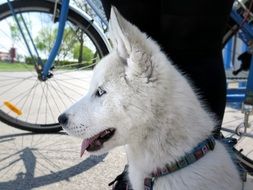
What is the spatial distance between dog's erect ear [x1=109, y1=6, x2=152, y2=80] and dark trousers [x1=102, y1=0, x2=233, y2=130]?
289 mm

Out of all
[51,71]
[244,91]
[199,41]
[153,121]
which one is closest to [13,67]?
[51,71]

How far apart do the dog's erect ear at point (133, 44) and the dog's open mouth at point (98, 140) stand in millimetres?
212

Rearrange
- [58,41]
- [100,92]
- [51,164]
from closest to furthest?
[100,92] < [51,164] < [58,41]

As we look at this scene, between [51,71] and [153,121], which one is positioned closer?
[153,121]

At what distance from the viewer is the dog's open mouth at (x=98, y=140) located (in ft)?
4.22

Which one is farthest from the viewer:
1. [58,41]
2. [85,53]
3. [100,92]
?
[85,53]

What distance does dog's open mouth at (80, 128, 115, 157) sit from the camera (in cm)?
129

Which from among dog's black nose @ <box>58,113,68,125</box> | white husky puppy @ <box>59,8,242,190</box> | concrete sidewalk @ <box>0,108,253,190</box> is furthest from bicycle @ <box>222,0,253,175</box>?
dog's black nose @ <box>58,113,68,125</box>

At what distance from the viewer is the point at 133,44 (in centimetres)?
117

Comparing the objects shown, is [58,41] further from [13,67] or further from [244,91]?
[244,91]

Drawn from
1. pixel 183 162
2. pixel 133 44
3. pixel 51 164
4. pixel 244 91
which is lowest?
pixel 51 164

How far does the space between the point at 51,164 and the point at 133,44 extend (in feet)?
3.78

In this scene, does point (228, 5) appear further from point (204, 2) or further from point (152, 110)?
point (152, 110)

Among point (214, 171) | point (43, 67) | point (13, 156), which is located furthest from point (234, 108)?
point (214, 171)
